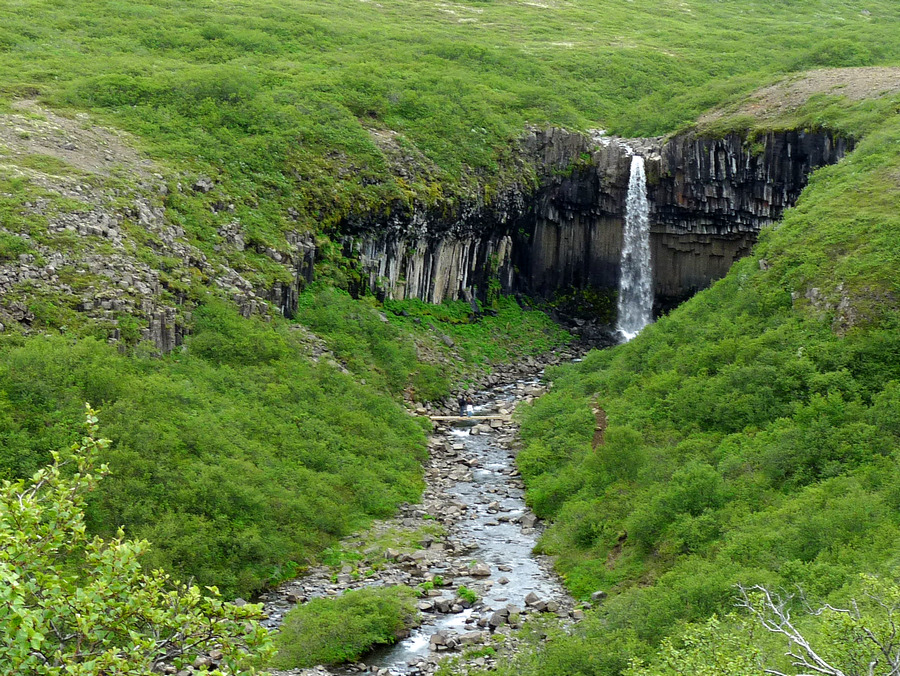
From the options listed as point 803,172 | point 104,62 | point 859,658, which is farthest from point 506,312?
point 859,658

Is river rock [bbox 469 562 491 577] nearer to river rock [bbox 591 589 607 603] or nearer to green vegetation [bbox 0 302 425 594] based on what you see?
river rock [bbox 591 589 607 603]

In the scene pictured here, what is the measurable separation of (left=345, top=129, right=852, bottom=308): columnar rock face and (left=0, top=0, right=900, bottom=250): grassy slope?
2180 mm

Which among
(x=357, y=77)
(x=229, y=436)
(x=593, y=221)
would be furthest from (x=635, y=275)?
(x=229, y=436)

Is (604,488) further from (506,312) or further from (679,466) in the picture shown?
(506,312)

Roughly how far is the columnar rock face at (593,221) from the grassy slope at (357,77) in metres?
2.18

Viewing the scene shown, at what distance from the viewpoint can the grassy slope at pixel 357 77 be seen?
151ft

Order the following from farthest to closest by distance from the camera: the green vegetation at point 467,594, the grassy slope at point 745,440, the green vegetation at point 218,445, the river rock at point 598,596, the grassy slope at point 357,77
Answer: the grassy slope at point 357,77, the green vegetation at point 218,445, the green vegetation at point 467,594, the river rock at point 598,596, the grassy slope at point 745,440

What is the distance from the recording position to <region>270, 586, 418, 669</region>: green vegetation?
22.5m

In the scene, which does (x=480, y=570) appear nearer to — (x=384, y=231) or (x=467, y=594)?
(x=467, y=594)

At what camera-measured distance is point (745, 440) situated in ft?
96.6

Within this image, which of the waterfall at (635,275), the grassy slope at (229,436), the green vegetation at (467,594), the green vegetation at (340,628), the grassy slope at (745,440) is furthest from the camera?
the waterfall at (635,275)

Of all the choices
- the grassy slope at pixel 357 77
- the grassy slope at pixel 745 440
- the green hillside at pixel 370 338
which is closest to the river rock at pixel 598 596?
the grassy slope at pixel 745 440

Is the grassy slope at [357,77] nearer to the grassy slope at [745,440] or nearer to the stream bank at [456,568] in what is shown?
the stream bank at [456,568]

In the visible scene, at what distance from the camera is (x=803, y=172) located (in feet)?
163
